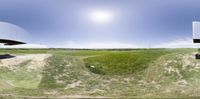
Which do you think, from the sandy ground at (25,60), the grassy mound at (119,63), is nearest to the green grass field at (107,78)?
the grassy mound at (119,63)

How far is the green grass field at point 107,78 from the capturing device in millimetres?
42094

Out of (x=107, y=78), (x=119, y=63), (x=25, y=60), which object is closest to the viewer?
(x=107, y=78)

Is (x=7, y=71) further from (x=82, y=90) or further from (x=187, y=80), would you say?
(x=187, y=80)

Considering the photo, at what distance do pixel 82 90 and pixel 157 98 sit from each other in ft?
30.9

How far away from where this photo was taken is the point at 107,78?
4991cm

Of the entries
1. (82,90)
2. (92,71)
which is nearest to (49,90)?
(82,90)

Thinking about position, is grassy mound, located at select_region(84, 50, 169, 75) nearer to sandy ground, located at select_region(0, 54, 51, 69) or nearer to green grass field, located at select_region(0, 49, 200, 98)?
green grass field, located at select_region(0, 49, 200, 98)

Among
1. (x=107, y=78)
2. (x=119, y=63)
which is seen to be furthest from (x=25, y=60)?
(x=119, y=63)

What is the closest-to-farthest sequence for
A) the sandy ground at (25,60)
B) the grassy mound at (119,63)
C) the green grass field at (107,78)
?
the green grass field at (107,78) → the sandy ground at (25,60) → the grassy mound at (119,63)

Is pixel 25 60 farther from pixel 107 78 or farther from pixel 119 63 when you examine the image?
pixel 119 63

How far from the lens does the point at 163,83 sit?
154 feet

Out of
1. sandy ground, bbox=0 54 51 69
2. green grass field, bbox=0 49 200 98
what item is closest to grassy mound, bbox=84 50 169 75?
green grass field, bbox=0 49 200 98

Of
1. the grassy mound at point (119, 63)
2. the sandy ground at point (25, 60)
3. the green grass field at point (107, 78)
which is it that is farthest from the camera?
the grassy mound at point (119, 63)

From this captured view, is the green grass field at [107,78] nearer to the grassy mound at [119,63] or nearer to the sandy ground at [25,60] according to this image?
the grassy mound at [119,63]
